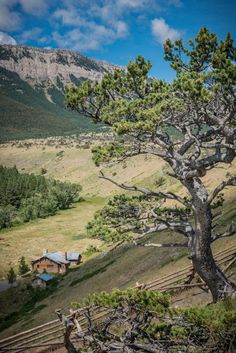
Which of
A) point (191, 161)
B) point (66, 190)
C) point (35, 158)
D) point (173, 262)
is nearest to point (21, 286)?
point (173, 262)

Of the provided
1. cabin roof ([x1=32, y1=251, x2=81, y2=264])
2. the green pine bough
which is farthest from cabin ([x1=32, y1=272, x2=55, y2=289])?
the green pine bough

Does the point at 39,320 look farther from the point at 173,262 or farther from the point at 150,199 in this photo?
the point at 150,199

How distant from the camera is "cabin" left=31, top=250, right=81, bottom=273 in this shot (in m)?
57.9

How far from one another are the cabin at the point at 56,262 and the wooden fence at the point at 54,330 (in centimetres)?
3535

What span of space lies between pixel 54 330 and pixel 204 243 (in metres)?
12.7

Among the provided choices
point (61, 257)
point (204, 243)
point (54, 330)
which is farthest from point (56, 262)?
point (204, 243)

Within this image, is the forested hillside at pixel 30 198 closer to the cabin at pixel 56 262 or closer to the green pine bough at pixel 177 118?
the cabin at pixel 56 262

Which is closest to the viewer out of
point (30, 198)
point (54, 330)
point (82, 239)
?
point (54, 330)

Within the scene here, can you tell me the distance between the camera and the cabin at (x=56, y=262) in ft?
190

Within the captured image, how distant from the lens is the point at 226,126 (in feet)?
41.5

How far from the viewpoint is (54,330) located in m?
21.7

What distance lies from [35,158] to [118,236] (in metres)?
172

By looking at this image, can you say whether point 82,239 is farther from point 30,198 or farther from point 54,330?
point 54,330

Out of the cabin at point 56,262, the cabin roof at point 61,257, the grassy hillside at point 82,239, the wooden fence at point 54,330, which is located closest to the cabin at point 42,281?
the grassy hillside at point 82,239
